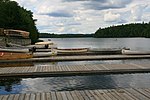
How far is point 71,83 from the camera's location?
17.8 m

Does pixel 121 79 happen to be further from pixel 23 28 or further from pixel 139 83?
pixel 23 28

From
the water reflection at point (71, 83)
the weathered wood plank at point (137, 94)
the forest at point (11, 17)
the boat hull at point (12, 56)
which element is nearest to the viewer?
the weathered wood plank at point (137, 94)

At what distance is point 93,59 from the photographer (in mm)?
30484

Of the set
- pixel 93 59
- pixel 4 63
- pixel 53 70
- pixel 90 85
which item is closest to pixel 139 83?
pixel 90 85

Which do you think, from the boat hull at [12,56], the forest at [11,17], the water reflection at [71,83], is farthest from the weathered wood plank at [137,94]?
the forest at [11,17]

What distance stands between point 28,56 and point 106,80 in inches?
563

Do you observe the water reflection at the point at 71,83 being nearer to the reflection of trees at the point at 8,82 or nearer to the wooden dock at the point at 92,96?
the reflection of trees at the point at 8,82

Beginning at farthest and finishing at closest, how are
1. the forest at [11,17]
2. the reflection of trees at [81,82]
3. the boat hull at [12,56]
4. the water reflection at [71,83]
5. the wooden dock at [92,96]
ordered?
the forest at [11,17] → the boat hull at [12,56] → the reflection of trees at [81,82] → the water reflection at [71,83] → the wooden dock at [92,96]

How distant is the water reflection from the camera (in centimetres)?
1672

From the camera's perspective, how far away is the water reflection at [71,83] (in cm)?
1672

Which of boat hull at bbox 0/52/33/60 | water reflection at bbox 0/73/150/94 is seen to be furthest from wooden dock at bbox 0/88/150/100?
boat hull at bbox 0/52/33/60

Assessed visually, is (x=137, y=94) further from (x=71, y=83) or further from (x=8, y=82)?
(x=8, y=82)

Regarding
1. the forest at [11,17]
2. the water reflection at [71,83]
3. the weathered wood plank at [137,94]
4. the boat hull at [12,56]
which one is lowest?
the water reflection at [71,83]

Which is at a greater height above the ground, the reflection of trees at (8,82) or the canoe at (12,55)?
the canoe at (12,55)
